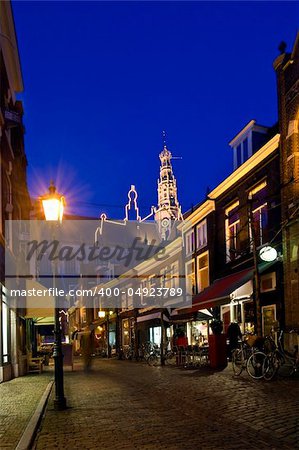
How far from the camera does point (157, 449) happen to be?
277 inches

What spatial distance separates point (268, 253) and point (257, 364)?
8.21 m

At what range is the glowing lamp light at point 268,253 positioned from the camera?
72.0 ft

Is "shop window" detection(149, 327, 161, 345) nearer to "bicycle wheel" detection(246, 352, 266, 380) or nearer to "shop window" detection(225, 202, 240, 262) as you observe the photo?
"shop window" detection(225, 202, 240, 262)

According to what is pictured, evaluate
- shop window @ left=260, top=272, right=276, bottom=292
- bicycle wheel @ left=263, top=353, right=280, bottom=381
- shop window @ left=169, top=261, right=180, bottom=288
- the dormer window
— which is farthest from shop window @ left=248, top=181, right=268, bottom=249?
shop window @ left=169, top=261, right=180, bottom=288

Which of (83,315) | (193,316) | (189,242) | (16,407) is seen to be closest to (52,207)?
(16,407)

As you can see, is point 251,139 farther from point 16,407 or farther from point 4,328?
point 16,407

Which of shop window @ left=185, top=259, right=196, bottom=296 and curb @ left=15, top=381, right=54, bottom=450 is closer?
curb @ left=15, top=381, right=54, bottom=450

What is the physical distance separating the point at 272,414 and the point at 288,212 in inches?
534

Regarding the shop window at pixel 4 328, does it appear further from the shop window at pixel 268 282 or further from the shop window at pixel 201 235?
the shop window at pixel 201 235

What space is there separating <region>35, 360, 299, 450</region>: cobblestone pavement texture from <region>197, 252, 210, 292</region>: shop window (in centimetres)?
1754

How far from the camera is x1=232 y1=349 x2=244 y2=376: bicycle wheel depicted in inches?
635

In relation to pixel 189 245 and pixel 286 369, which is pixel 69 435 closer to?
pixel 286 369

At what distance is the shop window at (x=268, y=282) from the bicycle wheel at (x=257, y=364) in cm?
895

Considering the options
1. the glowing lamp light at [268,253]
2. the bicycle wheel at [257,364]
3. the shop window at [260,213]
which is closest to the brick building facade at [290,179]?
the glowing lamp light at [268,253]
